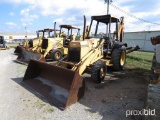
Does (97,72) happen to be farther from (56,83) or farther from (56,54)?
(56,54)

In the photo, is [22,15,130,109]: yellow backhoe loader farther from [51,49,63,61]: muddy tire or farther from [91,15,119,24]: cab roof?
[51,49,63,61]: muddy tire

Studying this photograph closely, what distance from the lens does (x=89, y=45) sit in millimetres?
7281

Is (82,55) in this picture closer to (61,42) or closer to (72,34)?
(61,42)

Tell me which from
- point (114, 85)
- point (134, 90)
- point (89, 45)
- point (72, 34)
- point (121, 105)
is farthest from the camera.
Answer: point (72, 34)

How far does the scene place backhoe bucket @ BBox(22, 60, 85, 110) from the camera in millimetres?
4965

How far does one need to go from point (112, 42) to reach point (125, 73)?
1483mm

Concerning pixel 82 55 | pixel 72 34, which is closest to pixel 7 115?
pixel 82 55

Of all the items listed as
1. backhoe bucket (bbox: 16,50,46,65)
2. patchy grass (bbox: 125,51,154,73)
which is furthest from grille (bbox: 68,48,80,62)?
patchy grass (bbox: 125,51,154,73)

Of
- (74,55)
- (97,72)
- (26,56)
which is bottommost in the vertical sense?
(97,72)

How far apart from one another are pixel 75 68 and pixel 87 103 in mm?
1558

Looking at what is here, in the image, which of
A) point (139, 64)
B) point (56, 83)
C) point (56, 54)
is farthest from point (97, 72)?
point (56, 54)

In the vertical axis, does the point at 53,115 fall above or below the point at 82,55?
below

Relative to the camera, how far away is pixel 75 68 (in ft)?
20.7

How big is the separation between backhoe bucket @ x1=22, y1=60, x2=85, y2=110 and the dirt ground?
19 centimetres
